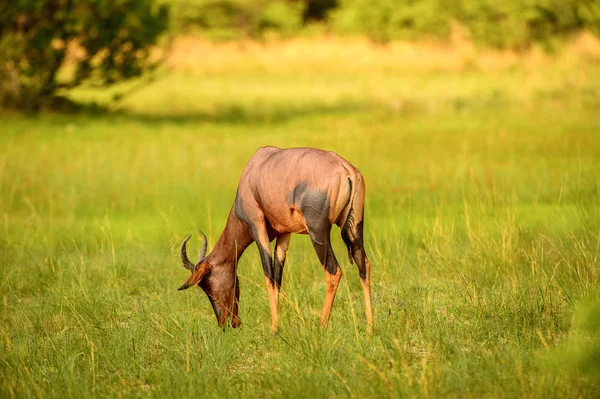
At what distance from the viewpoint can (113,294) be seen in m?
7.24

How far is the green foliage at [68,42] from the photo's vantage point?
63.5ft

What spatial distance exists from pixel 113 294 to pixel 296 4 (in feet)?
126

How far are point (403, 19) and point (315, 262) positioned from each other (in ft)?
107

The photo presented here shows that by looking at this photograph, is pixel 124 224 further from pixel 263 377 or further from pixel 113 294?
pixel 263 377

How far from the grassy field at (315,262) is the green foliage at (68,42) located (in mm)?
1054

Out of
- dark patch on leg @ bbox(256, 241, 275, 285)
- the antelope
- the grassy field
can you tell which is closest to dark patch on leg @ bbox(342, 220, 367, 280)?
the antelope

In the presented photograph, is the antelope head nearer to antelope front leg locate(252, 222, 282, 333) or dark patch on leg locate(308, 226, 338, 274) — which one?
antelope front leg locate(252, 222, 282, 333)

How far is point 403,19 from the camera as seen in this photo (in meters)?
39.9

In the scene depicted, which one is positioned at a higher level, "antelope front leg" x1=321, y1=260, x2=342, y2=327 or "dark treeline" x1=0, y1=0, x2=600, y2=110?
"antelope front leg" x1=321, y1=260, x2=342, y2=327

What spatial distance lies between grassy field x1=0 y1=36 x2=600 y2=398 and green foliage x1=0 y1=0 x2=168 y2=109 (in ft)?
3.46

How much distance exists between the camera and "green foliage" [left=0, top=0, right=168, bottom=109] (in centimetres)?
1934

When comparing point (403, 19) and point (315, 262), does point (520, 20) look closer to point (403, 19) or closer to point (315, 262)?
point (403, 19)

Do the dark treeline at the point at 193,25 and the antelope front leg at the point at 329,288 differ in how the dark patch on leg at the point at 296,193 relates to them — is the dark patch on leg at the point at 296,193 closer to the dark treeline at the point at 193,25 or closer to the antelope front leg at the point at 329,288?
the antelope front leg at the point at 329,288

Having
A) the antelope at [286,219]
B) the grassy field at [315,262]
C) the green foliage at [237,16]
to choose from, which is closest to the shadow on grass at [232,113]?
the grassy field at [315,262]
